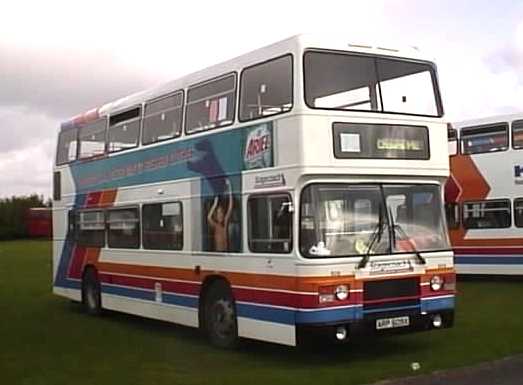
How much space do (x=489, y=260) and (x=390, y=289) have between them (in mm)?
13402

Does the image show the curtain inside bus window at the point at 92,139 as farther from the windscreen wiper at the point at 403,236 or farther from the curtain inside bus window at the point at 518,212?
the curtain inside bus window at the point at 518,212

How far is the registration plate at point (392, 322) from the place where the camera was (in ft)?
37.9

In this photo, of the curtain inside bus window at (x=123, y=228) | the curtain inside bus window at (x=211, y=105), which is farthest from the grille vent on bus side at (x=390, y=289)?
the curtain inside bus window at (x=123, y=228)

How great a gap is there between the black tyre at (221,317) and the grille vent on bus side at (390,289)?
2.14 meters

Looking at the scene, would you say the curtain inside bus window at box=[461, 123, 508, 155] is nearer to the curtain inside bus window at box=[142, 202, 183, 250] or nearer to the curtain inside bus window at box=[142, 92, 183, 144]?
the curtain inside bus window at box=[142, 92, 183, 144]

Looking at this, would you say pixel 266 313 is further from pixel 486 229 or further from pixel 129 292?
pixel 486 229

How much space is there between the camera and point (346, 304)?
37.0 feet

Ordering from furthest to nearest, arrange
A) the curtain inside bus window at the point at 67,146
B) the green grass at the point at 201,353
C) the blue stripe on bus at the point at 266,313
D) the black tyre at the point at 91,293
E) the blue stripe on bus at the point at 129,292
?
the curtain inside bus window at the point at 67,146 → the black tyre at the point at 91,293 → the blue stripe on bus at the point at 129,292 → the blue stripe on bus at the point at 266,313 → the green grass at the point at 201,353

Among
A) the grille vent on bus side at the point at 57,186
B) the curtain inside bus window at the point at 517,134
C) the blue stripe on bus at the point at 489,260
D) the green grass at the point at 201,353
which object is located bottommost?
the green grass at the point at 201,353

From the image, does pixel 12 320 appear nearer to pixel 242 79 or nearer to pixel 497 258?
pixel 242 79

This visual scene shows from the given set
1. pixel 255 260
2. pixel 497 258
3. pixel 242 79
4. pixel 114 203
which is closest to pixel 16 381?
pixel 255 260

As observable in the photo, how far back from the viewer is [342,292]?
11234 mm

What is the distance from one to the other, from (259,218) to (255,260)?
0.57 m

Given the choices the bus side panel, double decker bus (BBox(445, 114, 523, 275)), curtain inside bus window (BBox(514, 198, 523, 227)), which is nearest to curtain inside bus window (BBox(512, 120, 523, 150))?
double decker bus (BBox(445, 114, 523, 275))
